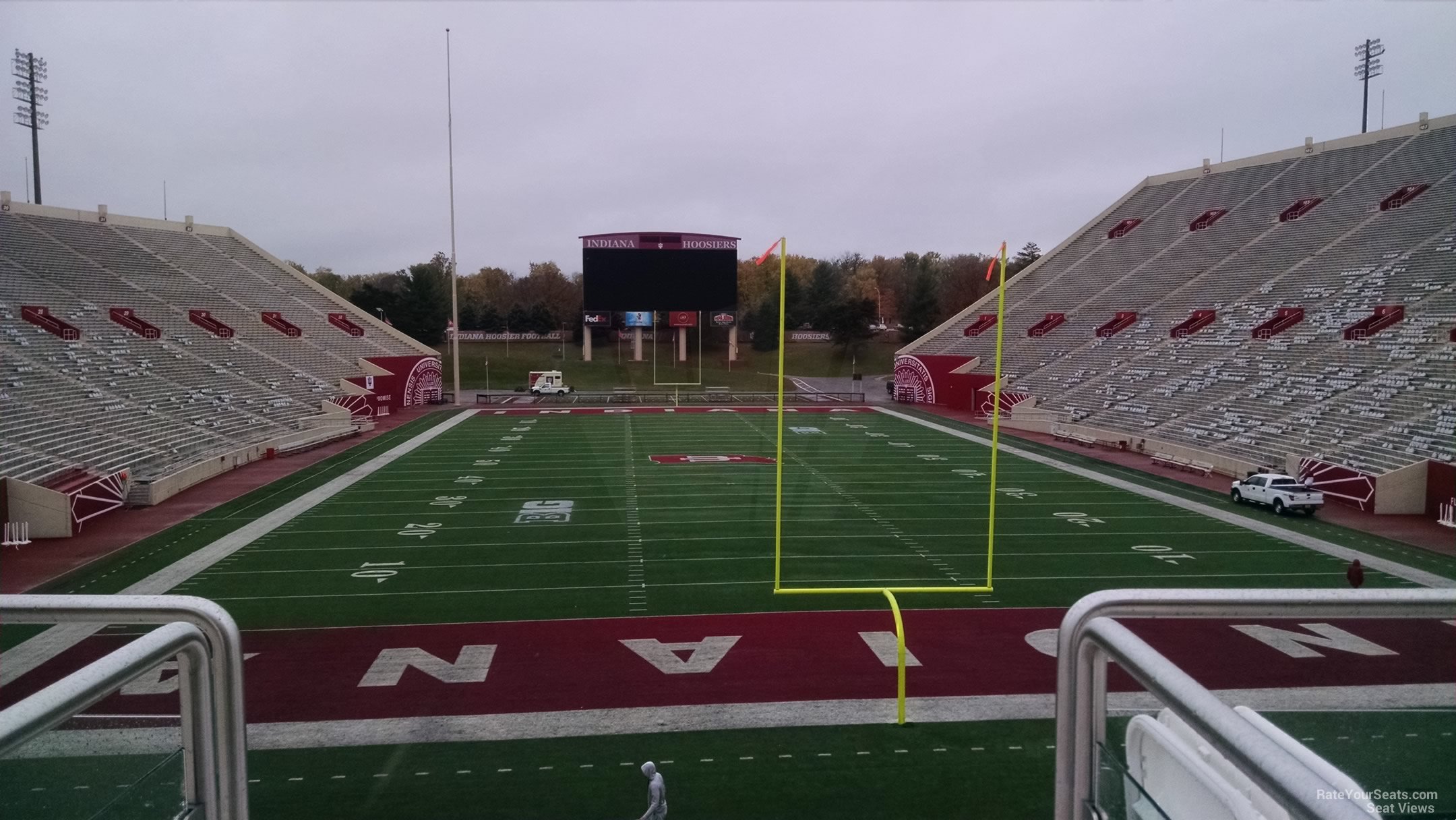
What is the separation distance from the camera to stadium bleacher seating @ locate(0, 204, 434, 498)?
66.0 feet

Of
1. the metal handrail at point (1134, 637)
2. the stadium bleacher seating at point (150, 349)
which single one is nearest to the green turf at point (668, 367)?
the stadium bleacher seating at point (150, 349)

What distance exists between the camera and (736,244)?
122 feet

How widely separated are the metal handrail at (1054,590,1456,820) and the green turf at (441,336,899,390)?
34.4 m

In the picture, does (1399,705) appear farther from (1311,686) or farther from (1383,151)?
(1383,151)

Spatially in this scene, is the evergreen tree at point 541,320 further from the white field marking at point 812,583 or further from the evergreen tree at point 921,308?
the white field marking at point 812,583

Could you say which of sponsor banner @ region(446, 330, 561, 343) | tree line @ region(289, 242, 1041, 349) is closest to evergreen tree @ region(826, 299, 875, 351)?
tree line @ region(289, 242, 1041, 349)

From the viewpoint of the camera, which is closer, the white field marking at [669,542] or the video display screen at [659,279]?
the white field marking at [669,542]

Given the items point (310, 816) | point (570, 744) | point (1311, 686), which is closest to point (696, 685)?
point (570, 744)

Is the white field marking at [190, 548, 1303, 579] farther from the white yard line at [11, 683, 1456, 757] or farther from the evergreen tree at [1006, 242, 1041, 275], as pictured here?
the evergreen tree at [1006, 242, 1041, 275]

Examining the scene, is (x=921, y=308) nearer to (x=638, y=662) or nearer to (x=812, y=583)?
(x=812, y=583)

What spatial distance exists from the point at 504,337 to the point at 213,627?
60.6 meters

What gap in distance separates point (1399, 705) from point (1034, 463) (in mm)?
22686

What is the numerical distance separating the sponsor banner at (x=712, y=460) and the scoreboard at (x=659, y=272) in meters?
13.7

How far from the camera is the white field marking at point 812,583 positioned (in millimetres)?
12250
